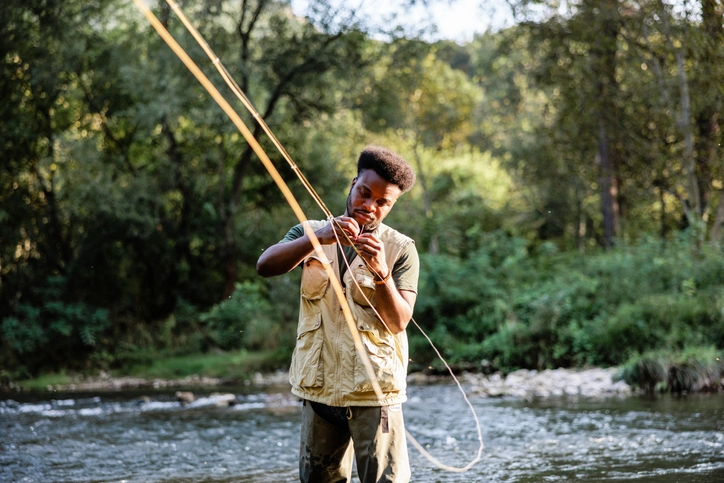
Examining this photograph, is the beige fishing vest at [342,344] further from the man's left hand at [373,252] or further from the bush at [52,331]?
the bush at [52,331]

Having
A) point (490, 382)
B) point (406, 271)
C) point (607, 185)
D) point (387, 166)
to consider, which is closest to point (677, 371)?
point (490, 382)

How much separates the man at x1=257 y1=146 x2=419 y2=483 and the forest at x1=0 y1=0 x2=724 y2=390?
11013 mm

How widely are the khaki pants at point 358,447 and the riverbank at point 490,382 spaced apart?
28.2 feet

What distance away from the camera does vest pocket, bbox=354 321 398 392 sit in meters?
3.14

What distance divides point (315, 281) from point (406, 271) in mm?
376

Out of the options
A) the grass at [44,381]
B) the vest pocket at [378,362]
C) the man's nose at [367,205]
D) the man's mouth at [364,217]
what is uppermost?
the man's nose at [367,205]

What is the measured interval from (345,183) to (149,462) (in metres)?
15.2

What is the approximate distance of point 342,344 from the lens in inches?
126

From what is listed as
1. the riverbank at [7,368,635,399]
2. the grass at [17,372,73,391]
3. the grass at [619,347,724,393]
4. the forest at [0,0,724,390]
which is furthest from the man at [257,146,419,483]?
the grass at [17,372,73,391]

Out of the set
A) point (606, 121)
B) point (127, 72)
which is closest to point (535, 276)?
point (606, 121)

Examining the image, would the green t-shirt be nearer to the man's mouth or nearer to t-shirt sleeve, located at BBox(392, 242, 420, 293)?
Result: t-shirt sleeve, located at BBox(392, 242, 420, 293)

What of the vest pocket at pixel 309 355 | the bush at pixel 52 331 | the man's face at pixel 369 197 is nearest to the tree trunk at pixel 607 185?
the bush at pixel 52 331

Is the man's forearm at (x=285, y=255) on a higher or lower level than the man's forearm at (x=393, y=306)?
higher

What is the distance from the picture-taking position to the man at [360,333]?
123 inches
